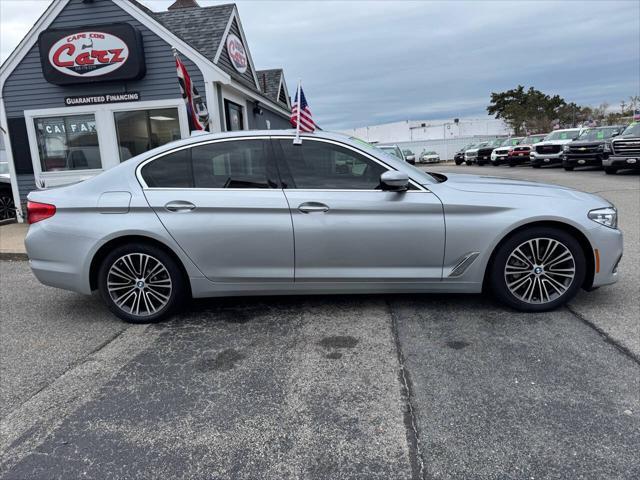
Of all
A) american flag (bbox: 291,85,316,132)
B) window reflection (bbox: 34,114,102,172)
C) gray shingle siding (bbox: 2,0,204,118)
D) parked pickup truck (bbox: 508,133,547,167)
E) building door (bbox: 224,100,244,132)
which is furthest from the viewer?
parked pickup truck (bbox: 508,133,547,167)

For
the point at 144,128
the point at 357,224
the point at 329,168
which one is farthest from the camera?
the point at 144,128

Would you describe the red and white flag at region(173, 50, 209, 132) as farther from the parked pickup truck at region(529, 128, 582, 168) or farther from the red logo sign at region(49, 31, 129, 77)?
the parked pickup truck at region(529, 128, 582, 168)

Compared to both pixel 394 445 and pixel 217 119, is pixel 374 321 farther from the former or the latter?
pixel 217 119

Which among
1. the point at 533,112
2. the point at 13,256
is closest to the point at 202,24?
the point at 13,256

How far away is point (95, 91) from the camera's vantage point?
32.6 feet

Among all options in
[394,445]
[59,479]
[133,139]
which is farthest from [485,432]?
[133,139]

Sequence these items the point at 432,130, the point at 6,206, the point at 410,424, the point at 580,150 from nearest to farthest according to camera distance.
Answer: the point at 410,424 < the point at 6,206 < the point at 580,150 < the point at 432,130

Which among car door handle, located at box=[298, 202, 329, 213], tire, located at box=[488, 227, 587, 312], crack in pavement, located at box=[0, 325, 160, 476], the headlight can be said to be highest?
car door handle, located at box=[298, 202, 329, 213]

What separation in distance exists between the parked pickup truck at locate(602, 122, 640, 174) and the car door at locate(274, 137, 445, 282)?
51.6 feet

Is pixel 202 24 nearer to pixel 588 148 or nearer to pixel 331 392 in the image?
pixel 331 392

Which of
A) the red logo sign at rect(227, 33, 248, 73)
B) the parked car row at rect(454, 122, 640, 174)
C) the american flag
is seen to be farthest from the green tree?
the american flag

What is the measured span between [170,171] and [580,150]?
20.4 metres

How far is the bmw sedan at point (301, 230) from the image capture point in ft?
12.7

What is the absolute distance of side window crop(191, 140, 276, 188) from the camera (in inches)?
159
